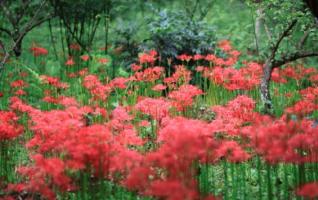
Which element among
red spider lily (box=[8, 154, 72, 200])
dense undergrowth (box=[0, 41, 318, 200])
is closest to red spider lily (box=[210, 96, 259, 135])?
dense undergrowth (box=[0, 41, 318, 200])

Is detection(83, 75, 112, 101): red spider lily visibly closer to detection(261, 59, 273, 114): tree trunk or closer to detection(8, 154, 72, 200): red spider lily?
detection(261, 59, 273, 114): tree trunk

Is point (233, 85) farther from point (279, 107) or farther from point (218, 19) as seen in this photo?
point (218, 19)

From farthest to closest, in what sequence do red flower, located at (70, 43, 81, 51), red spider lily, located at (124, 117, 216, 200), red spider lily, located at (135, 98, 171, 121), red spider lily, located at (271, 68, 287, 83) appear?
red flower, located at (70, 43, 81, 51) < red spider lily, located at (271, 68, 287, 83) < red spider lily, located at (135, 98, 171, 121) < red spider lily, located at (124, 117, 216, 200)

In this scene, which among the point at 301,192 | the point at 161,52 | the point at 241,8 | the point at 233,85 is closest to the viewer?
the point at 301,192

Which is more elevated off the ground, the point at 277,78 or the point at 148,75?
the point at 148,75

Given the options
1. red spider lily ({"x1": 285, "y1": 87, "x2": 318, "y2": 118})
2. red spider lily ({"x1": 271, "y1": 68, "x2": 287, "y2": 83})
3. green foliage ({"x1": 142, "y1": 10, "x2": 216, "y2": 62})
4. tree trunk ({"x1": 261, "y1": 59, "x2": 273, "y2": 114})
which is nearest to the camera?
red spider lily ({"x1": 285, "y1": 87, "x2": 318, "y2": 118})

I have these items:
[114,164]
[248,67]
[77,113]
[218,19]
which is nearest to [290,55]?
[248,67]

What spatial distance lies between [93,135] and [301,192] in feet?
4.61

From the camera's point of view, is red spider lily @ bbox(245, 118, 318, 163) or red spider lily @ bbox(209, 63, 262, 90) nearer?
red spider lily @ bbox(245, 118, 318, 163)

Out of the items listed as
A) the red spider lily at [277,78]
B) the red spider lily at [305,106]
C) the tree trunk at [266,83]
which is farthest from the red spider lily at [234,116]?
the red spider lily at [277,78]

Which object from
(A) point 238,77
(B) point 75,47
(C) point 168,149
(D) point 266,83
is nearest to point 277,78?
(D) point 266,83

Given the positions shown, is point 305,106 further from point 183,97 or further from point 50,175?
point 50,175

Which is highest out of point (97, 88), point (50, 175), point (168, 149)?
point (168, 149)

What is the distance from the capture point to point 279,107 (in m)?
6.38
